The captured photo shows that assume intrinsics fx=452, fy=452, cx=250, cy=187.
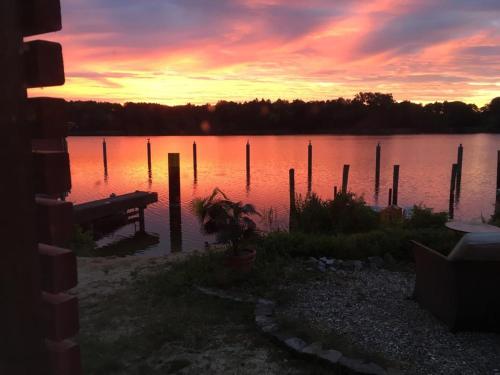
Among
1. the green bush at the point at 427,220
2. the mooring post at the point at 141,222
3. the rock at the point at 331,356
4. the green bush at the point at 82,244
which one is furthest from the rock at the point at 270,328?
the mooring post at the point at 141,222

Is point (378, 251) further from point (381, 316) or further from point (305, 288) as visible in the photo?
point (381, 316)

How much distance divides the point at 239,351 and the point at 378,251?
4.42m

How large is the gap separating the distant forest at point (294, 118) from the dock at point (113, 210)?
92.8 meters

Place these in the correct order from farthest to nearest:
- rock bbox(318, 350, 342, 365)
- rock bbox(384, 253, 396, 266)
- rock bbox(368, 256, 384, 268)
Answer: rock bbox(384, 253, 396, 266)
rock bbox(368, 256, 384, 268)
rock bbox(318, 350, 342, 365)

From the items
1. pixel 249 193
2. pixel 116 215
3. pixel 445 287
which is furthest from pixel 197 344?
pixel 249 193

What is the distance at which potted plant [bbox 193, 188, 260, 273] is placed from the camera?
6.95 meters

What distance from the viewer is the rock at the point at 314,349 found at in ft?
14.9

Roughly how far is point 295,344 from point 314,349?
0.78 feet

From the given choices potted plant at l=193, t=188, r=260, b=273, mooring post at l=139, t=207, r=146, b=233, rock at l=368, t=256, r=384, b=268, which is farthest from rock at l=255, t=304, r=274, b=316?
mooring post at l=139, t=207, r=146, b=233

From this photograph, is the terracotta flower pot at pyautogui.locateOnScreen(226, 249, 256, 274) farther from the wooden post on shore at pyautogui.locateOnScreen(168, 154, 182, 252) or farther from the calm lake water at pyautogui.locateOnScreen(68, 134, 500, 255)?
the wooden post on shore at pyautogui.locateOnScreen(168, 154, 182, 252)

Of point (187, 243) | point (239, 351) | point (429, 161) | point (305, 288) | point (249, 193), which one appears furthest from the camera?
point (429, 161)

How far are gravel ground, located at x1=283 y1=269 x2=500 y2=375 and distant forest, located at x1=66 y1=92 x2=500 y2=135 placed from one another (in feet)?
353

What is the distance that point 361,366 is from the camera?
428cm

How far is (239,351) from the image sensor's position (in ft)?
15.9
